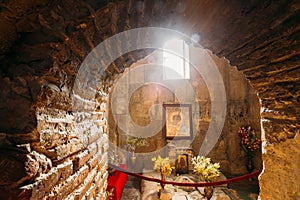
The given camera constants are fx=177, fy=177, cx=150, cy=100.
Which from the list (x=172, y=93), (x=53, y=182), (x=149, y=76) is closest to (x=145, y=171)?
(x=172, y=93)

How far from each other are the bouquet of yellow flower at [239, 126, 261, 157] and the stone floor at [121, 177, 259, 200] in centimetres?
94

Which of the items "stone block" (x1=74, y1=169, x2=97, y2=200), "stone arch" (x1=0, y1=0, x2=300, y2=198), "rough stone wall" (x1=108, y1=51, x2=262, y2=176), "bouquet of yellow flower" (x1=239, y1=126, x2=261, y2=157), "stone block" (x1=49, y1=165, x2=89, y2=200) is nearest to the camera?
"stone arch" (x1=0, y1=0, x2=300, y2=198)

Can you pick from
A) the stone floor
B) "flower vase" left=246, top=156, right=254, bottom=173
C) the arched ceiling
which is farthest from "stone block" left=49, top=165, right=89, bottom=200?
"flower vase" left=246, top=156, right=254, bottom=173

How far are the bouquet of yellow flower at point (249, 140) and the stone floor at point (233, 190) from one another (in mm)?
941

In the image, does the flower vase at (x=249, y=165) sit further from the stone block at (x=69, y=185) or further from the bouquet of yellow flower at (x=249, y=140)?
the stone block at (x=69, y=185)

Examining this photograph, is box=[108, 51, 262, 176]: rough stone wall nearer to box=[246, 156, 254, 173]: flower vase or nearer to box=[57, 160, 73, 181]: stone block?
box=[246, 156, 254, 173]: flower vase

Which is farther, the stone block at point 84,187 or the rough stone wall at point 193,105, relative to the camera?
the rough stone wall at point 193,105

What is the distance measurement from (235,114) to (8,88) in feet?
21.3

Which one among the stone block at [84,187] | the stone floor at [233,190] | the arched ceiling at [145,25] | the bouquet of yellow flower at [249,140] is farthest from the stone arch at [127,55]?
the bouquet of yellow flower at [249,140]

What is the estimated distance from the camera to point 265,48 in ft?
4.62

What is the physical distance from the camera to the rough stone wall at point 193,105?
602 centimetres

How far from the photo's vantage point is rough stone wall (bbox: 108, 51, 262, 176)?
602cm

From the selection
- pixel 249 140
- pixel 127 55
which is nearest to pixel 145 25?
pixel 127 55

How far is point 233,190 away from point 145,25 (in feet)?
17.2
